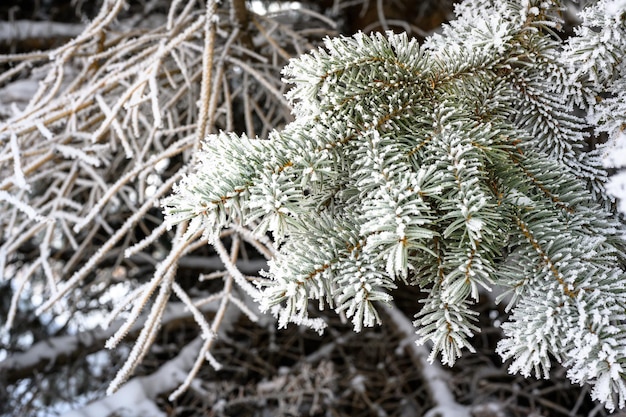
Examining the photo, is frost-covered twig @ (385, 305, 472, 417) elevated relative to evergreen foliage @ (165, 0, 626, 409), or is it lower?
lower

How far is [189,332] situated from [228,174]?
2.46 metres

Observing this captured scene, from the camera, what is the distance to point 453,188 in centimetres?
62

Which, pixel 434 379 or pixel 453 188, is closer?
pixel 453 188

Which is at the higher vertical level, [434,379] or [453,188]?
[453,188]

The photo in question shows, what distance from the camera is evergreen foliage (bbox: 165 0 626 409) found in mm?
584

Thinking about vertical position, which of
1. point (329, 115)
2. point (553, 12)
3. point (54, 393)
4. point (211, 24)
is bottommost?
point (54, 393)

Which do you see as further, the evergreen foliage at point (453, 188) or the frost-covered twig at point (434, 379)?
the frost-covered twig at point (434, 379)

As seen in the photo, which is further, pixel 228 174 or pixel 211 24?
pixel 211 24

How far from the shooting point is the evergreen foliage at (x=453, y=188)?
0.58 meters

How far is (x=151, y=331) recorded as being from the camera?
0.95 metres

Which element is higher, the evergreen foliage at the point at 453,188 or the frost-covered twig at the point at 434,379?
the evergreen foliage at the point at 453,188

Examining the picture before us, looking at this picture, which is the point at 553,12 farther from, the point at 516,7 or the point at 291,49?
the point at 291,49

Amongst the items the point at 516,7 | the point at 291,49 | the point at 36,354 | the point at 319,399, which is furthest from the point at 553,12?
the point at 36,354

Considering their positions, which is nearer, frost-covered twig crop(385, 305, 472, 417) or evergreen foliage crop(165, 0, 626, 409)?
evergreen foliage crop(165, 0, 626, 409)
